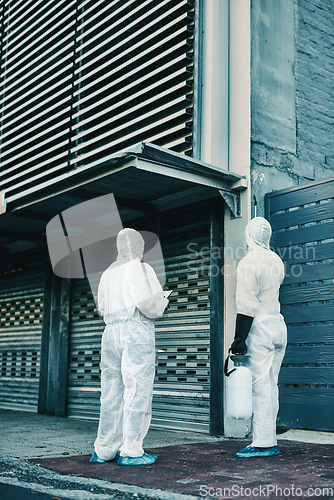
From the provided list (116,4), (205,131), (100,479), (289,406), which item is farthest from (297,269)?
(116,4)

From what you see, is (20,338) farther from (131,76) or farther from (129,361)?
(129,361)

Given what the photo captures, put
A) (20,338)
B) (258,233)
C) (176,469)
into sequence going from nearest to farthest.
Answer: (176,469)
(258,233)
(20,338)

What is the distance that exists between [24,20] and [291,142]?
5744 mm

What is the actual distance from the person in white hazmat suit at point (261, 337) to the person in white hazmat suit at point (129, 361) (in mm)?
733

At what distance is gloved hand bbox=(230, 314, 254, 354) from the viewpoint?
208 inches

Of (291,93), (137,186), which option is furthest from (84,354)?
(291,93)

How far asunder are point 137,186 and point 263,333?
8.98 ft

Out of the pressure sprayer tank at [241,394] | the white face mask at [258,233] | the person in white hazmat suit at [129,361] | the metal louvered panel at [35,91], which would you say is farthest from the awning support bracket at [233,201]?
the metal louvered panel at [35,91]

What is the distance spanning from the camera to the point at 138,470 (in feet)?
15.6

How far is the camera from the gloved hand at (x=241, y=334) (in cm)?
529

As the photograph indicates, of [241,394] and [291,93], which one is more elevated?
[291,93]

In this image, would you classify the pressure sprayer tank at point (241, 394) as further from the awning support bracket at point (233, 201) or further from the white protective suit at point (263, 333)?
the awning support bracket at point (233, 201)

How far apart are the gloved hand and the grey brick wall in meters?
2.26

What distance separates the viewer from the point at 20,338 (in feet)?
36.6
